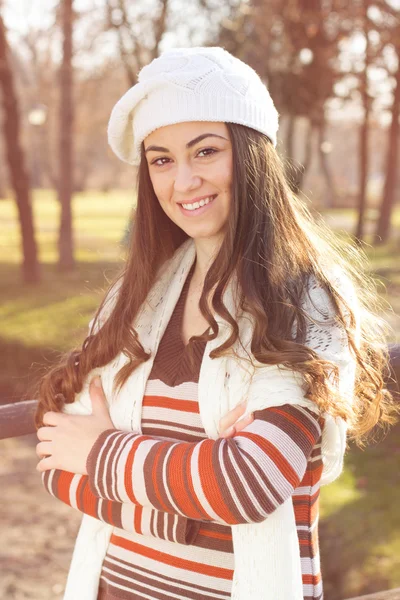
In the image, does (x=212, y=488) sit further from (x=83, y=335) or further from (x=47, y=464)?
(x=83, y=335)

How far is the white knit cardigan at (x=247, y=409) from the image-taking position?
53.7 inches

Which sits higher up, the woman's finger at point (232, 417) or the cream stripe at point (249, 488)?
the woman's finger at point (232, 417)

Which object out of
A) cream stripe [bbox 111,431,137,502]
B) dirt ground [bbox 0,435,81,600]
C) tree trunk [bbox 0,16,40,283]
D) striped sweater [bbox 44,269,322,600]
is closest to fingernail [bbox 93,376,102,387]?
striped sweater [bbox 44,269,322,600]

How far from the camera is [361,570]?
4.41 metres

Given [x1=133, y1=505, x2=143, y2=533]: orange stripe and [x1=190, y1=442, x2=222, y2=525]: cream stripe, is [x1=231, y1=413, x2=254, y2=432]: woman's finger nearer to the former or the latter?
[x1=190, y1=442, x2=222, y2=525]: cream stripe

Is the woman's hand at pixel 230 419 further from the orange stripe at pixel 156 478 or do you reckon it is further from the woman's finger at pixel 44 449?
the woman's finger at pixel 44 449

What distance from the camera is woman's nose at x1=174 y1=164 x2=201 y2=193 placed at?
154 centimetres

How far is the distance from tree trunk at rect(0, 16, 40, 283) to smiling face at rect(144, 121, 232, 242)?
9.17 metres

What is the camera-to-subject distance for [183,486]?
4.26 feet

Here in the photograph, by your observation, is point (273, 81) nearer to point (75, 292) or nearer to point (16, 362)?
point (75, 292)

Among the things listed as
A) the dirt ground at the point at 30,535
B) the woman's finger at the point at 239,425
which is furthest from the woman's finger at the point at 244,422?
the dirt ground at the point at 30,535

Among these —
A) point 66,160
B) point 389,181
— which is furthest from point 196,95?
point 389,181

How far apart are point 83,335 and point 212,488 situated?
0.70 metres

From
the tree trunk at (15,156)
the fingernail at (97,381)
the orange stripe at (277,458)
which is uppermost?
the orange stripe at (277,458)
